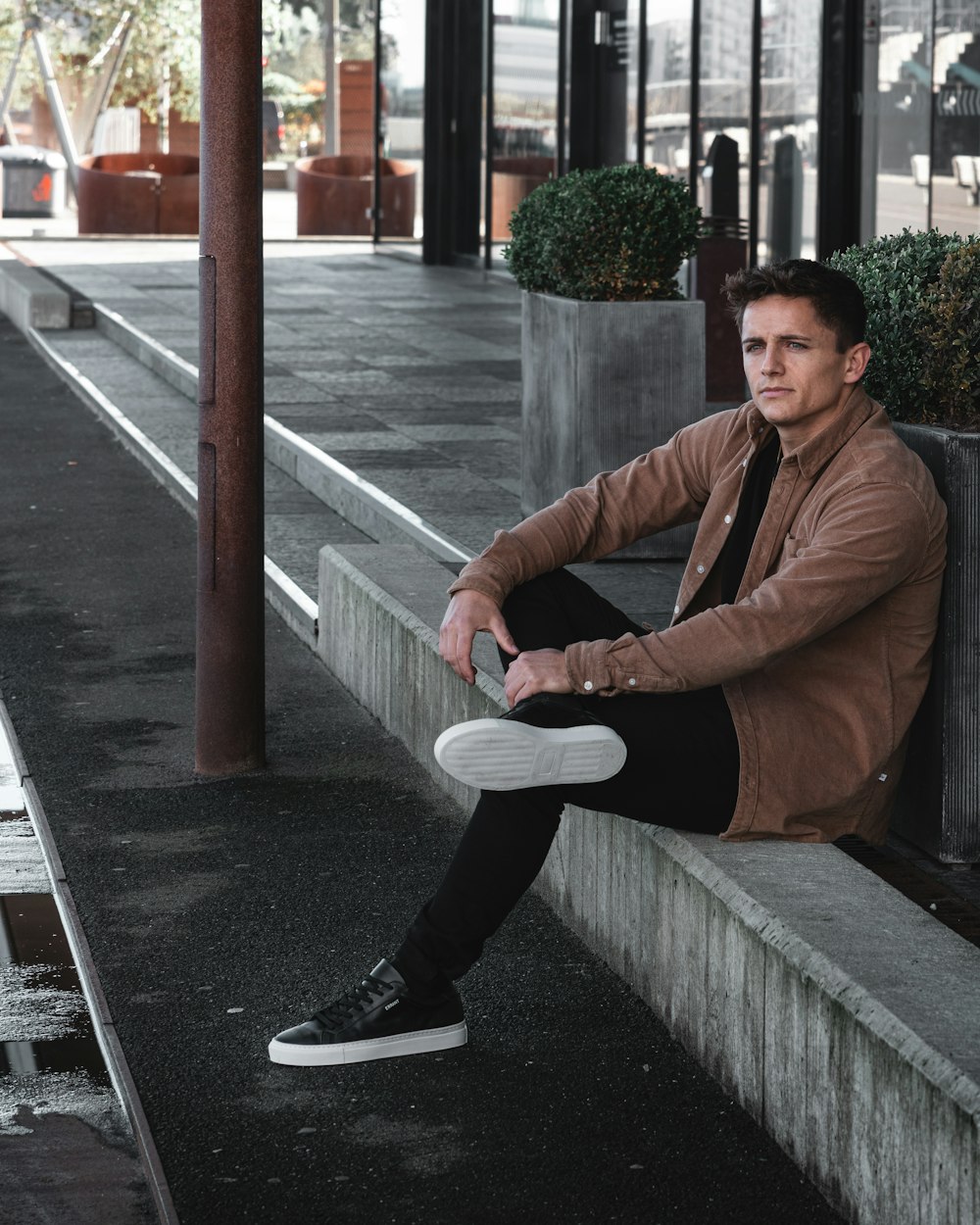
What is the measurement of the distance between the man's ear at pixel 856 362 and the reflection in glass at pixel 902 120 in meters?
7.57

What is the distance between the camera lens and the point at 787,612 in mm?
3363

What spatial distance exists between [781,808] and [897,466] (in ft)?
2.12

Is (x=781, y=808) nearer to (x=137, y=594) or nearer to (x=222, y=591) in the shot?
(x=222, y=591)

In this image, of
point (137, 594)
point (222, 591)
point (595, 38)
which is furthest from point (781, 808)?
point (595, 38)

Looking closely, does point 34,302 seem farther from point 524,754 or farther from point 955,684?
point 524,754

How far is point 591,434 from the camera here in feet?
22.8

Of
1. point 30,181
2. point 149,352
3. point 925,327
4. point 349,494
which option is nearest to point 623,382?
point 349,494

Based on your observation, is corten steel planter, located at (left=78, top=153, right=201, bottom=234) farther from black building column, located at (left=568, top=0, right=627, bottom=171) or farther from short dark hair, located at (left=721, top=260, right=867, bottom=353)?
short dark hair, located at (left=721, top=260, right=867, bottom=353)

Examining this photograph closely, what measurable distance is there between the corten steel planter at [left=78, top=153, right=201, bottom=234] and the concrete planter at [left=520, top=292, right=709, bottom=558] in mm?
20309

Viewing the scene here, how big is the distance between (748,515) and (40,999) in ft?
5.44

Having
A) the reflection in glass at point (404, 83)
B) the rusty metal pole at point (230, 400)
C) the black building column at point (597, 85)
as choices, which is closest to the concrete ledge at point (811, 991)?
the rusty metal pole at point (230, 400)

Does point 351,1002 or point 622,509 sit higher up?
point 622,509

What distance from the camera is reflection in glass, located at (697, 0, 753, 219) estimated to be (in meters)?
13.3

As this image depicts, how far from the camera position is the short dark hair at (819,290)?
11.7ft
